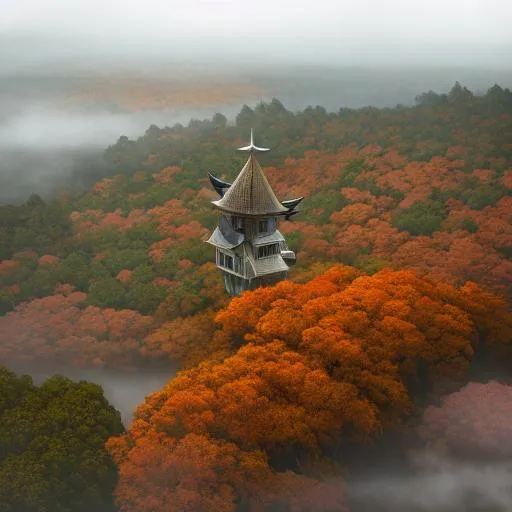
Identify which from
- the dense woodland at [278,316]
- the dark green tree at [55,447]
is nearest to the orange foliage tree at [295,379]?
the dense woodland at [278,316]

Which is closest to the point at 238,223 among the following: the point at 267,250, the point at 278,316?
the point at 267,250

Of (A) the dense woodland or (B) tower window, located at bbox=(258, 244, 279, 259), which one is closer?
(A) the dense woodland

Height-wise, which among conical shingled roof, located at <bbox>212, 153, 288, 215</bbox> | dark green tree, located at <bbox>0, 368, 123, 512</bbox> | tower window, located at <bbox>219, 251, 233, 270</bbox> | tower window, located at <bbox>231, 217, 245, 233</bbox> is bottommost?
dark green tree, located at <bbox>0, 368, 123, 512</bbox>

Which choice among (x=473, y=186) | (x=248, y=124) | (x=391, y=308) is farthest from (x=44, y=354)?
(x=248, y=124)

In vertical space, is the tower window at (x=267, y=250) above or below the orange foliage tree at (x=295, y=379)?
above

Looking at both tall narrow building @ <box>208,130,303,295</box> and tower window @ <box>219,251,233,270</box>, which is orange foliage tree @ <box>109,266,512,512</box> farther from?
tower window @ <box>219,251,233,270</box>

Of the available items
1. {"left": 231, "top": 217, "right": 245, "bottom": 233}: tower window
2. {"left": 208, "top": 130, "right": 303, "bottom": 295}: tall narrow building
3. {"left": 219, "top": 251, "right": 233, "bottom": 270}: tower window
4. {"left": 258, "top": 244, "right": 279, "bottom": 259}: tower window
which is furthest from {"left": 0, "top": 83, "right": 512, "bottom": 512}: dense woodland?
{"left": 231, "top": 217, "right": 245, "bottom": 233}: tower window

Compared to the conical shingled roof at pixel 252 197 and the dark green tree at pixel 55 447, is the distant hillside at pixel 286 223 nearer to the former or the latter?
the conical shingled roof at pixel 252 197

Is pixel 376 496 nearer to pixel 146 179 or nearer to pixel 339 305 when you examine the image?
pixel 339 305
